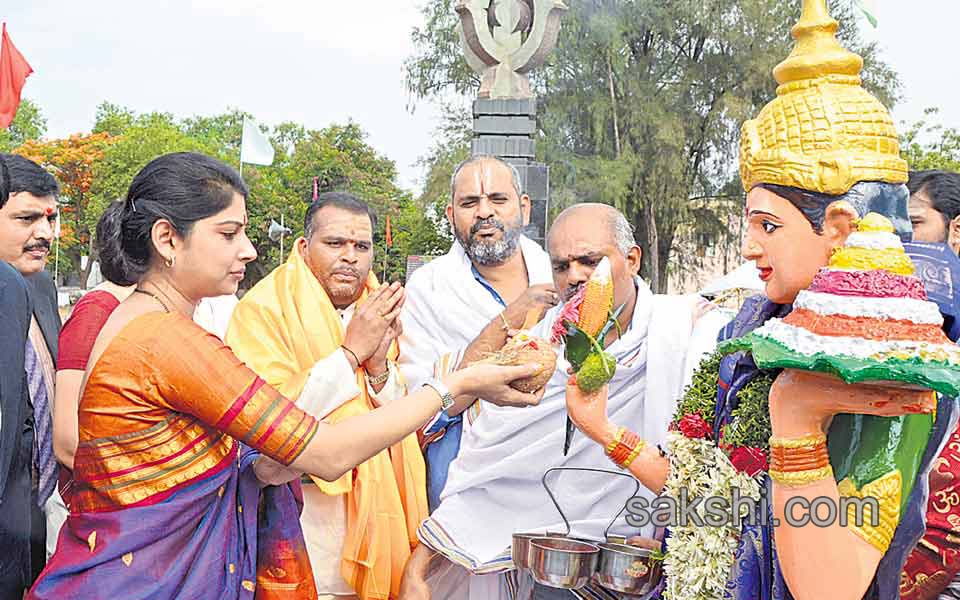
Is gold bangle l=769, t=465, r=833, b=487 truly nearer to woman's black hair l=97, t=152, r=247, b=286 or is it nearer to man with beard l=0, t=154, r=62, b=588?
woman's black hair l=97, t=152, r=247, b=286

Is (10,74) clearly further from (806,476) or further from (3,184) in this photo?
(806,476)

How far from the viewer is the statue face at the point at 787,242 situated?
6.34 ft

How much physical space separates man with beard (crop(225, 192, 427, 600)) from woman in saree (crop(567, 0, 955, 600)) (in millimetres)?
1540

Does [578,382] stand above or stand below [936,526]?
above

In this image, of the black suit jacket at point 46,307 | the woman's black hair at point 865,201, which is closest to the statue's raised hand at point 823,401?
the woman's black hair at point 865,201

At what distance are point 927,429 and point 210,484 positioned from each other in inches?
67.2

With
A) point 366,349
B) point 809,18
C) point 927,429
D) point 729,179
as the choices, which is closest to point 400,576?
point 366,349

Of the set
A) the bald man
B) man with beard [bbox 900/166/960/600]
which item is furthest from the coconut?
man with beard [bbox 900/166/960/600]

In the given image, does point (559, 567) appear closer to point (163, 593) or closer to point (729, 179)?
point (163, 593)

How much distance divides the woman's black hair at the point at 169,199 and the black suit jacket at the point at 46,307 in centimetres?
131

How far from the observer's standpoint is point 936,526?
97.3 inches

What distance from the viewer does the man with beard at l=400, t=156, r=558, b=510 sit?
383cm

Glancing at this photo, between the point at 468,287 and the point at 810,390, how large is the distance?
250cm

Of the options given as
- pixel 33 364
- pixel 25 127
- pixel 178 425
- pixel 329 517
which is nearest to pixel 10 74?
pixel 33 364
